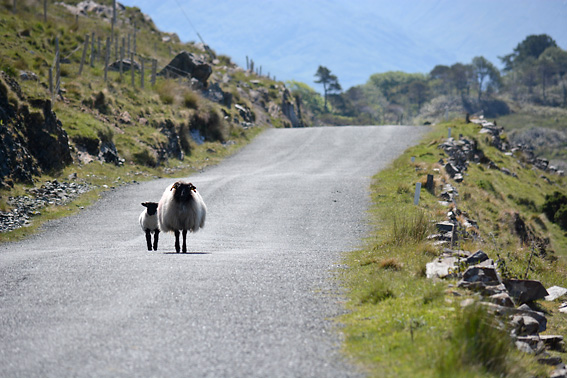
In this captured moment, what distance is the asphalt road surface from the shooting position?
20.6ft

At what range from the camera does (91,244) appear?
15641 millimetres

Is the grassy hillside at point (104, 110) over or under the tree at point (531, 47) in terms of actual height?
under

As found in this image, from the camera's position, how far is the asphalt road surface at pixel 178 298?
628 cm

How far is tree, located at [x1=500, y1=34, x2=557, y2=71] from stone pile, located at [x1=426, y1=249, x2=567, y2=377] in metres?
153

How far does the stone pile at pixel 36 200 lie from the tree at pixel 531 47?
485ft

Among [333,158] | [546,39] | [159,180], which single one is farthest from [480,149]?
[546,39]

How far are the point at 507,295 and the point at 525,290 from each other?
2.72 metres

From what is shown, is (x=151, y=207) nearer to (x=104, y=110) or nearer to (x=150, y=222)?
(x=150, y=222)

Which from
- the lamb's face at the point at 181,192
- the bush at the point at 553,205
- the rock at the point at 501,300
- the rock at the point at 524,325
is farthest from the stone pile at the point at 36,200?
the bush at the point at 553,205

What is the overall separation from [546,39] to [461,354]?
161104 millimetres

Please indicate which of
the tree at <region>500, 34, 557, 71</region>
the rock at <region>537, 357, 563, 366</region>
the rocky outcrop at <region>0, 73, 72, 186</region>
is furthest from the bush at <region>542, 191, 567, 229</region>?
the tree at <region>500, 34, 557, 71</region>

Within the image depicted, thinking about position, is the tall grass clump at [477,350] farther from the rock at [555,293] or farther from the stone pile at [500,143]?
the stone pile at [500,143]

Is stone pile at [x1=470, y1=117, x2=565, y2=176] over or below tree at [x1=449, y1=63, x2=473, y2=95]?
Answer: below

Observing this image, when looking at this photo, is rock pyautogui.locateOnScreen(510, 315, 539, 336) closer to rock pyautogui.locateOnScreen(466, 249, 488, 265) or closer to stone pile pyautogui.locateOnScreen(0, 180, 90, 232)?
rock pyautogui.locateOnScreen(466, 249, 488, 265)
